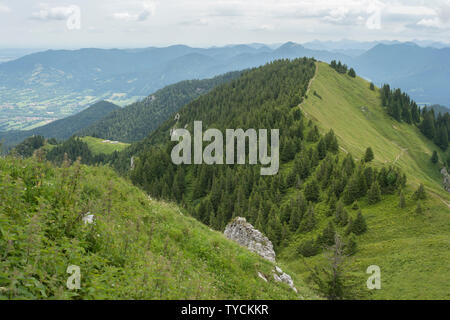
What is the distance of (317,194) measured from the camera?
2160 inches

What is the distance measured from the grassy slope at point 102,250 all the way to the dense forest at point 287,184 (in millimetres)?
27225

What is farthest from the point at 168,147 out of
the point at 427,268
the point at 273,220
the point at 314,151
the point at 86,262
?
the point at 86,262

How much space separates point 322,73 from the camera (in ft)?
484

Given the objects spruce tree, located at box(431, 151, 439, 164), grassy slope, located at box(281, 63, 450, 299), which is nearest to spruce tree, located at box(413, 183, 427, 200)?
grassy slope, located at box(281, 63, 450, 299)

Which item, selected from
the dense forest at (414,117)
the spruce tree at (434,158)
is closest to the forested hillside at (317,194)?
the spruce tree at (434,158)

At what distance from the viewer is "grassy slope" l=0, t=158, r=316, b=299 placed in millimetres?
7492

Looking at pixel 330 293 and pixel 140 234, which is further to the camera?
pixel 330 293

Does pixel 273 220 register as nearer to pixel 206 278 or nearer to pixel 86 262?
pixel 206 278

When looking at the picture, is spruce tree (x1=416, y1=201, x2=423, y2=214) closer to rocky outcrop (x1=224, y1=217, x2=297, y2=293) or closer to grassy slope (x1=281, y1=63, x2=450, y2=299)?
grassy slope (x1=281, y1=63, x2=450, y2=299)

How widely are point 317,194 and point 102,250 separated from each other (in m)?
50.3

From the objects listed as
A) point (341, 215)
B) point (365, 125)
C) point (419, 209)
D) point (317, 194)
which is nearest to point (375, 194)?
point (341, 215)

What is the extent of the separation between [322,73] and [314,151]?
97.7 meters

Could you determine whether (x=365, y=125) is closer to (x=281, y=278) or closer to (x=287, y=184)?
(x=287, y=184)

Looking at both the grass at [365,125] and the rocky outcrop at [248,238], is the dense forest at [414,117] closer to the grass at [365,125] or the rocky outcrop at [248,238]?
the grass at [365,125]
